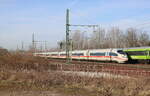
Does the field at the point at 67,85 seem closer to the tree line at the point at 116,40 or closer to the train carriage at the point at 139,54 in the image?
the train carriage at the point at 139,54

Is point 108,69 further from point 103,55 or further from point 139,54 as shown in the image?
point 103,55

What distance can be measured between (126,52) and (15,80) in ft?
86.0

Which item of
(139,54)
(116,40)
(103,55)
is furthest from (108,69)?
(116,40)

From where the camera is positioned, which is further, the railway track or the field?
the railway track

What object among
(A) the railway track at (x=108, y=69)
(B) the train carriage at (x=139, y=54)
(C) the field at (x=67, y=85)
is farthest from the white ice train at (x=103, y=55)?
(C) the field at (x=67, y=85)

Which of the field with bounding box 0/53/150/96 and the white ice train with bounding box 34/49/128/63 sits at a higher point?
the white ice train with bounding box 34/49/128/63

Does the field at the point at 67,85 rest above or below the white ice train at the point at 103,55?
below

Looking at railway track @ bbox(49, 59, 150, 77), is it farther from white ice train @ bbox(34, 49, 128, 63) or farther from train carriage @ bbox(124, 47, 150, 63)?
train carriage @ bbox(124, 47, 150, 63)

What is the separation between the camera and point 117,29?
71.8m

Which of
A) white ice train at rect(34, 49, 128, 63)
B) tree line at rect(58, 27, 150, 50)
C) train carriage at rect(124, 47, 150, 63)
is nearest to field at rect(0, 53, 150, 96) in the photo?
white ice train at rect(34, 49, 128, 63)

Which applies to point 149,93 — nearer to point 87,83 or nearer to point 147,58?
point 87,83

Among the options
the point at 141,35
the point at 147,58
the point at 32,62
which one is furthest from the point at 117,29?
the point at 32,62

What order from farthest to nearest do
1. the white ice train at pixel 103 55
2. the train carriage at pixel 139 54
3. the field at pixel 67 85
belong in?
the white ice train at pixel 103 55 < the train carriage at pixel 139 54 < the field at pixel 67 85

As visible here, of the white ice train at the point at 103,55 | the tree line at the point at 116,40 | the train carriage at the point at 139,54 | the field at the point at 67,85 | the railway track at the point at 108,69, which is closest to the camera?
the field at the point at 67,85
